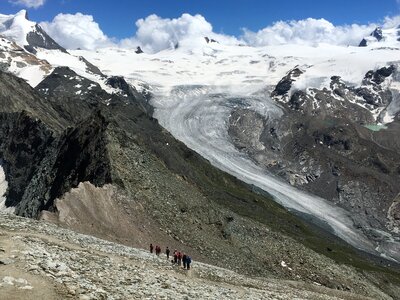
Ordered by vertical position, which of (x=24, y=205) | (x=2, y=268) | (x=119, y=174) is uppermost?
(x=119, y=174)

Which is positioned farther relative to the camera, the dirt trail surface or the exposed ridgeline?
the exposed ridgeline

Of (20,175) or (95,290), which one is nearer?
(95,290)

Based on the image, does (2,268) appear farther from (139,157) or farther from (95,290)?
(139,157)

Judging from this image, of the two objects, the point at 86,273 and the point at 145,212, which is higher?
the point at 145,212

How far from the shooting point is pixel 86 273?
99.6 ft

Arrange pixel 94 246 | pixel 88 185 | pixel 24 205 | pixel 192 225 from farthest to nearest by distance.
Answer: pixel 24 205, pixel 192 225, pixel 88 185, pixel 94 246

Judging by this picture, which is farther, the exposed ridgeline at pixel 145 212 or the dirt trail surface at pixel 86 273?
the exposed ridgeline at pixel 145 212

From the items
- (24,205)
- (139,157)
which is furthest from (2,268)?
(24,205)

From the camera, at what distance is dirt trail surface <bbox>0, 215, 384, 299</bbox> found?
87.0ft

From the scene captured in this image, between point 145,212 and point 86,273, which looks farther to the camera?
point 145,212

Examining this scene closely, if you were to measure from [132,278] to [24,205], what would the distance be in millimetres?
66973

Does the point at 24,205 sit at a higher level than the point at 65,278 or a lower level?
lower

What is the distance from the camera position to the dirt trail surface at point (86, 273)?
26516 millimetres

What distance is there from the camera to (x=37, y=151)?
14625 cm
